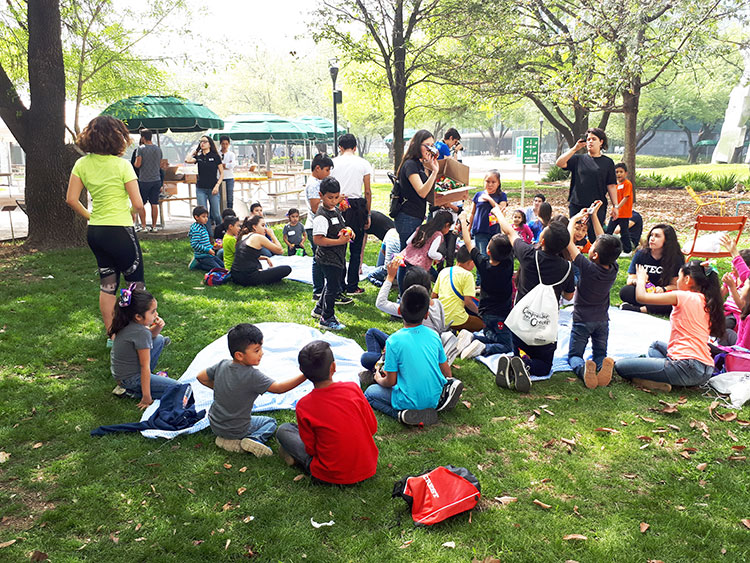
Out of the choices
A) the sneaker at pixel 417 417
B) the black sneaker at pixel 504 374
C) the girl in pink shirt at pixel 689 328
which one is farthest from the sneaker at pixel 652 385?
the sneaker at pixel 417 417

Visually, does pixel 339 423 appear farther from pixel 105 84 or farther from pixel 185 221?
pixel 105 84

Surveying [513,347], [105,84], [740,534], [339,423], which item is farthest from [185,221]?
[740,534]

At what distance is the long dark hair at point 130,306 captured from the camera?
4559 mm

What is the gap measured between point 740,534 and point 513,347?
265 centimetres

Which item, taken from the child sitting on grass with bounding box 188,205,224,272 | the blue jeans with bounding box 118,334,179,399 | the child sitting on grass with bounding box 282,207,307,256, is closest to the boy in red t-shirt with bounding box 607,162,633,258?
the child sitting on grass with bounding box 282,207,307,256

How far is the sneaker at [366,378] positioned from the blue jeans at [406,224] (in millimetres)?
2550

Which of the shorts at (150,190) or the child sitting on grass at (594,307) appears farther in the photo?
the shorts at (150,190)

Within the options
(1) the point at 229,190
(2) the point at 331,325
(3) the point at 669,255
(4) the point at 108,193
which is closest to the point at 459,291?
(2) the point at 331,325

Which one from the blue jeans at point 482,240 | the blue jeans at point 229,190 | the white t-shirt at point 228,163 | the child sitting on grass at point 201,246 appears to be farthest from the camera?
the blue jeans at point 229,190

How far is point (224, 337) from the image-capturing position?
5996 mm

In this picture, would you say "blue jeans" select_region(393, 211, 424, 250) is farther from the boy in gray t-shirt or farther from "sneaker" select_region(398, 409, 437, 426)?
the boy in gray t-shirt

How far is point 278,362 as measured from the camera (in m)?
5.73

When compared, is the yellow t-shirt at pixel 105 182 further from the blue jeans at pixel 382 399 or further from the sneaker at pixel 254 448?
the blue jeans at pixel 382 399

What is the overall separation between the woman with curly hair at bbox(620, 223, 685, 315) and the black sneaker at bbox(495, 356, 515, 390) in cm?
190
